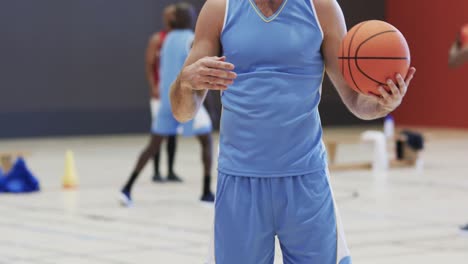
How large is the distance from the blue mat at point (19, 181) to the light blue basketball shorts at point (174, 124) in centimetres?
182

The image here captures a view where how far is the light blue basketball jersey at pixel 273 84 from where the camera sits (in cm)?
373

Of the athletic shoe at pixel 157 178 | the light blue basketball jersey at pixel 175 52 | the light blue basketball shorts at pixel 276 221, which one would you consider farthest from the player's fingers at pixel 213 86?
the athletic shoe at pixel 157 178

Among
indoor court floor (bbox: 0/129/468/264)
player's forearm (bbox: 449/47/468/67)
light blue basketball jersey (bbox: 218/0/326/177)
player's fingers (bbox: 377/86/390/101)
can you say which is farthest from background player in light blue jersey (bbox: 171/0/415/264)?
player's forearm (bbox: 449/47/468/67)

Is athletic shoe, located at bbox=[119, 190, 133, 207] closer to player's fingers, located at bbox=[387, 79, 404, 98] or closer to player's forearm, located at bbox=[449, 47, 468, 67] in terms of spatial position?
player's forearm, located at bbox=[449, 47, 468, 67]

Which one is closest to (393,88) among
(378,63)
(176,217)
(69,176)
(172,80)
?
(378,63)

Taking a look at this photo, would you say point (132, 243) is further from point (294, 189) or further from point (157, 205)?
point (294, 189)

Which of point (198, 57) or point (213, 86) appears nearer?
point (213, 86)

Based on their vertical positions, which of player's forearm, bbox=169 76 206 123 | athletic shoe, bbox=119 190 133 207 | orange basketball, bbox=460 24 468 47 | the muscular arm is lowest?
athletic shoe, bbox=119 190 133 207

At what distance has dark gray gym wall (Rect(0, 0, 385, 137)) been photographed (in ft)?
64.4

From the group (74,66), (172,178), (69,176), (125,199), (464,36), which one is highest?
(464,36)

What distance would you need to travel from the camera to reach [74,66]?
20.3 metres

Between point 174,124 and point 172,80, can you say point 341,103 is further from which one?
point 172,80

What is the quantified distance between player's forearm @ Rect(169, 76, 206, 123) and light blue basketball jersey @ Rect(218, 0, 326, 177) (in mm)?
189

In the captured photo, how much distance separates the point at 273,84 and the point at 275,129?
6.9 inches
